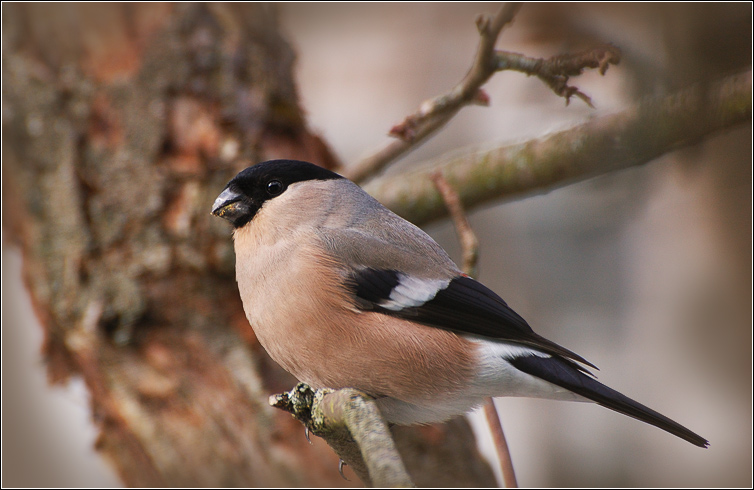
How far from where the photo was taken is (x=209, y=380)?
3365 mm

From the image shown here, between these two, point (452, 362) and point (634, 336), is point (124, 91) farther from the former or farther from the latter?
point (634, 336)

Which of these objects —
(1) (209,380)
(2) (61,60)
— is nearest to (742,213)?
(1) (209,380)

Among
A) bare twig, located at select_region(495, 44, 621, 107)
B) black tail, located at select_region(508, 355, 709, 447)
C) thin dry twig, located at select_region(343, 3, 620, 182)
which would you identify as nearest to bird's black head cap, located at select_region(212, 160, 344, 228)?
thin dry twig, located at select_region(343, 3, 620, 182)

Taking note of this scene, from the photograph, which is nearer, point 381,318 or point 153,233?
point 381,318

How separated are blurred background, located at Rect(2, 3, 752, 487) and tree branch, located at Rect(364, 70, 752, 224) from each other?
0.83m

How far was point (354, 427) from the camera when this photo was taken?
1709mm

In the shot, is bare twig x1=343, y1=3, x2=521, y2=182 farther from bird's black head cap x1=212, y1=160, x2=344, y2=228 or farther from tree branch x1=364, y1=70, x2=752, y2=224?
bird's black head cap x1=212, y1=160, x2=344, y2=228

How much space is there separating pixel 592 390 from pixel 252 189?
1426 mm

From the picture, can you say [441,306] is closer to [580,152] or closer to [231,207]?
[231,207]

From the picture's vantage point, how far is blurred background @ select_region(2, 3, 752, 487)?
460cm

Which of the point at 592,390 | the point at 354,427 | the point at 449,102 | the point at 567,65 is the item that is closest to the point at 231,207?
the point at 449,102

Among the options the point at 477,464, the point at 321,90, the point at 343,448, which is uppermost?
the point at 321,90

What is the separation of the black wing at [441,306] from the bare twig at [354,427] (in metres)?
0.38

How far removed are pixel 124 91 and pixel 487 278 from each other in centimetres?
361
